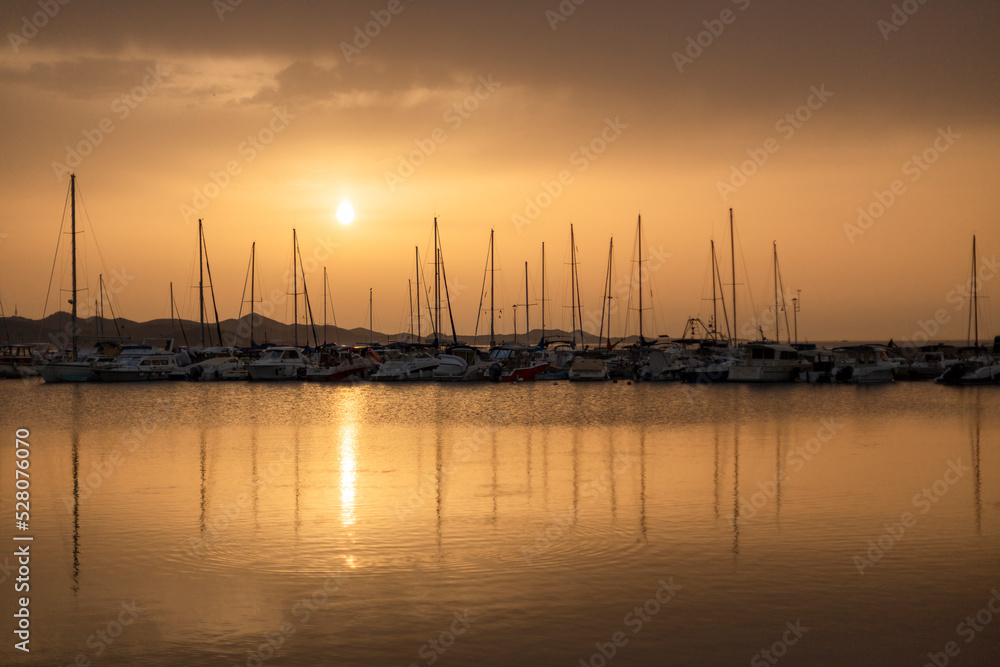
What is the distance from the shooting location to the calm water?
10023 millimetres

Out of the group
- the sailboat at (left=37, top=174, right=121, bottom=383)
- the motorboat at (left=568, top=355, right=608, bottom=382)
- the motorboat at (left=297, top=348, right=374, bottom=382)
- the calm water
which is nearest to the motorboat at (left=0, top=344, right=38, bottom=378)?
the sailboat at (left=37, top=174, right=121, bottom=383)

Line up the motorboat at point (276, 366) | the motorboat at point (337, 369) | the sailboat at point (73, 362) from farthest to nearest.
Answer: the motorboat at point (337, 369) < the motorboat at point (276, 366) < the sailboat at point (73, 362)

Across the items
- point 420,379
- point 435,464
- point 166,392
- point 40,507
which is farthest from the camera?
point 420,379

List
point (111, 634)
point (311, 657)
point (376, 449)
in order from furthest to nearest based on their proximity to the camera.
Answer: point (376, 449)
point (111, 634)
point (311, 657)

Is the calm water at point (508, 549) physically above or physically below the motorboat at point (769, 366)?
below

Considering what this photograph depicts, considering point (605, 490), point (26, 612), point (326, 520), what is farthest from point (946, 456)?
point (26, 612)

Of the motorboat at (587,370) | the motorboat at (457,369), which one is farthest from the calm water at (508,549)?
the motorboat at (457,369)

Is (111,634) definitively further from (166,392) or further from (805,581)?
(166,392)

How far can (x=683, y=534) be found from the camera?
1520cm

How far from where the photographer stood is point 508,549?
14.1 m

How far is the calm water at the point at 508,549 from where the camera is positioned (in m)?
10.0

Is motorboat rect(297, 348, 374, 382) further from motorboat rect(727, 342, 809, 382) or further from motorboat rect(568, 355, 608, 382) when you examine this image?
motorboat rect(727, 342, 809, 382)

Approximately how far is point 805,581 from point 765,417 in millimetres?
28818

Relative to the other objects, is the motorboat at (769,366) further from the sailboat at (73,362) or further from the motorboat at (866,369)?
the sailboat at (73,362)
